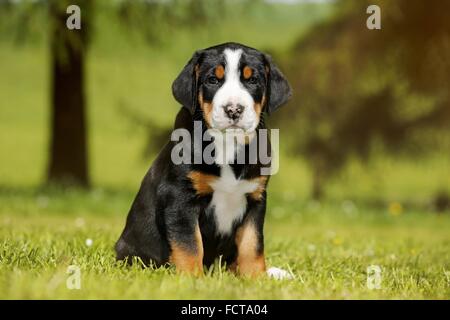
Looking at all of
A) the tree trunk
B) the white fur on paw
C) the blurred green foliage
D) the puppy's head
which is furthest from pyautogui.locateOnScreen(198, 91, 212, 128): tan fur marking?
the blurred green foliage

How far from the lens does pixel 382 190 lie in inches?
613

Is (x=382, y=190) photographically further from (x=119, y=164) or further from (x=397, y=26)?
(x=119, y=164)

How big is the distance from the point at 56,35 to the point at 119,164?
8.17 meters

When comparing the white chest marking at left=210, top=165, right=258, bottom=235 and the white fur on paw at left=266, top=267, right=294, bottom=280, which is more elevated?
the white chest marking at left=210, top=165, right=258, bottom=235

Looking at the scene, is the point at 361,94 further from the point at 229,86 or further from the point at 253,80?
the point at 229,86

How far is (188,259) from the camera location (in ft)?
14.2

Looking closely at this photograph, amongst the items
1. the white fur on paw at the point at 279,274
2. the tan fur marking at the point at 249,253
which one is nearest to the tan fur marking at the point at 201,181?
the tan fur marking at the point at 249,253

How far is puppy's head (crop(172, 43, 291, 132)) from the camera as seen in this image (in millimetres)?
4281

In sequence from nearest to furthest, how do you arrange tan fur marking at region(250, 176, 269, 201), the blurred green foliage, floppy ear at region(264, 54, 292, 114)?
tan fur marking at region(250, 176, 269, 201), floppy ear at region(264, 54, 292, 114), the blurred green foliage

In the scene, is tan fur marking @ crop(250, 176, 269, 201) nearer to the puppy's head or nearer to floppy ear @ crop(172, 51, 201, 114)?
the puppy's head

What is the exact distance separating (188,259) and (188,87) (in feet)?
3.60

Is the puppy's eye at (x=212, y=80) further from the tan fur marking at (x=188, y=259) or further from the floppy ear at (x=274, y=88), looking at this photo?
the tan fur marking at (x=188, y=259)

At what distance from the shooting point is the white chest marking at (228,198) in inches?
176

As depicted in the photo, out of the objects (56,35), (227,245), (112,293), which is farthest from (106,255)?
(56,35)
